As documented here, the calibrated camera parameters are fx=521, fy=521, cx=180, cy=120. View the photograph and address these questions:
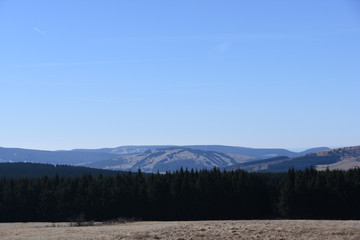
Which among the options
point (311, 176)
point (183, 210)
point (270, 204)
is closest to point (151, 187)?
point (183, 210)

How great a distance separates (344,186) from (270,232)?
157ft

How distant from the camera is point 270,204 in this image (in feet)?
309

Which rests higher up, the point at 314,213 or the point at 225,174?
the point at 225,174

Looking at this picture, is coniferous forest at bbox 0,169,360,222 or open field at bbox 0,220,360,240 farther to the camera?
coniferous forest at bbox 0,169,360,222

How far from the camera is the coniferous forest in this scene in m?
87.6

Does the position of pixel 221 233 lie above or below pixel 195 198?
below

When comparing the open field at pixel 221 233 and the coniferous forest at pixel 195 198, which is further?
the coniferous forest at pixel 195 198

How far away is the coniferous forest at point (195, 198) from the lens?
87.6 meters

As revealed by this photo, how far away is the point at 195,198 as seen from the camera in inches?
3593

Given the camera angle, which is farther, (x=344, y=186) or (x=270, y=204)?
(x=270, y=204)

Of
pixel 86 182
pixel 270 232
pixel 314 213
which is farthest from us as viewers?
pixel 86 182

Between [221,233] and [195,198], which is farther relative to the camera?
[195,198]

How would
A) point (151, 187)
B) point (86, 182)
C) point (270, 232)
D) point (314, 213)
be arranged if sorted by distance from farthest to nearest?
point (86, 182) → point (151, 187) → point (314, 213) → point (270, 232)

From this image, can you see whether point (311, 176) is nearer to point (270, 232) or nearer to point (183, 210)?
point (183, 210)
